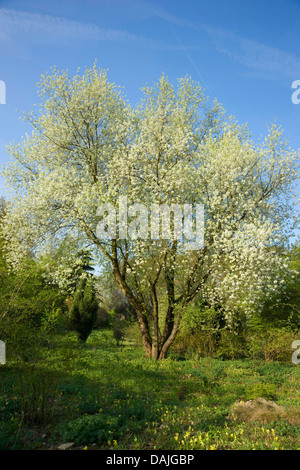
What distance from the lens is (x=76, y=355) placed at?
1212cm

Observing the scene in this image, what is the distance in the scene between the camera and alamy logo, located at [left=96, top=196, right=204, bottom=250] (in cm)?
1187

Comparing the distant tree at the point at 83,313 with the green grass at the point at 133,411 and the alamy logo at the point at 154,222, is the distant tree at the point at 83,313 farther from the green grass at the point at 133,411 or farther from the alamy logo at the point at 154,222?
the green grass at the point at 133,411

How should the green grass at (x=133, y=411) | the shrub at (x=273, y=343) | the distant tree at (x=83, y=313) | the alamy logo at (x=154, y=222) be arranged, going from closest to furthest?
the green grass at (x=133, y=411) < the alamy logo at (x=154, y=222) < the shrub at (x=273, y=343) < the distant tree at (x=83, y=313)

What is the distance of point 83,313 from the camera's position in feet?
63.6

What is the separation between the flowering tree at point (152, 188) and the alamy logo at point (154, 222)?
87 mm

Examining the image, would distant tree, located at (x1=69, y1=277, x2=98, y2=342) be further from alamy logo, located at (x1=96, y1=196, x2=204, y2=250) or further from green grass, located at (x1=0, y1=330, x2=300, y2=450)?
green grass, located at (x1=0, y1=330, x2=300, y2=450)

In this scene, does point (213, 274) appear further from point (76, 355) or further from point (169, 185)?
point (76, 355)

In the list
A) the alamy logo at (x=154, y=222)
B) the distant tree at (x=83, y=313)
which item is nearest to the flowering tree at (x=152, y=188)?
the alamy logo at (x=154, y=222)

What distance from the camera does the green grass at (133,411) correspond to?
4.82 meters

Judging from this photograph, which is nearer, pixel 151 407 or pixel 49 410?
pixel 49 410

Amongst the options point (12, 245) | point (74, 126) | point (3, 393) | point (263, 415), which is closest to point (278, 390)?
point (263, 415)

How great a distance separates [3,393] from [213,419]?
4221 mm

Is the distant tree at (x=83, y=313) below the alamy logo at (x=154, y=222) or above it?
below

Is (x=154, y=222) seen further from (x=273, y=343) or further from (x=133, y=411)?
(x=133, y=411)
